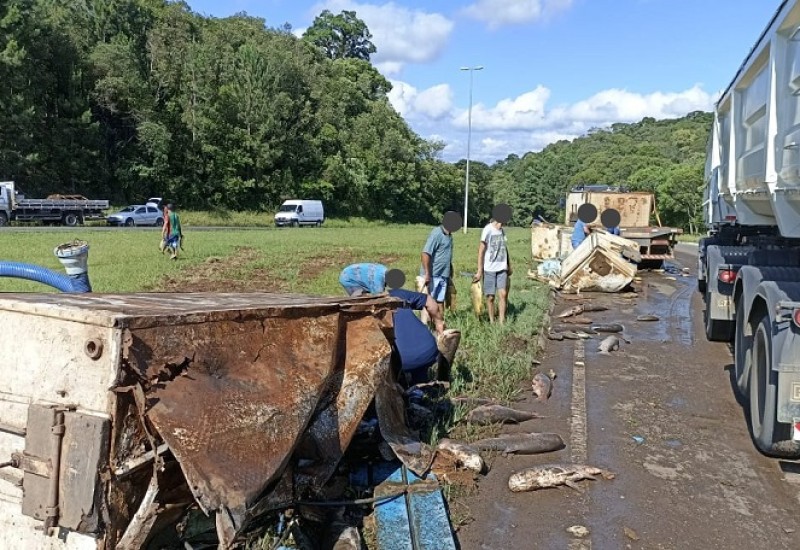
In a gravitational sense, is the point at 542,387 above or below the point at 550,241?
below

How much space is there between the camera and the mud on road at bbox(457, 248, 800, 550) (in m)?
4.07

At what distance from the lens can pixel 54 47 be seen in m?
42.3

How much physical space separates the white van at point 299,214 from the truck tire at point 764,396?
3991cm

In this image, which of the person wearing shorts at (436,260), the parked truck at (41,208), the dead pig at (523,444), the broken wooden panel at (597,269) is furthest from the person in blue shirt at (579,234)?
the parked truck at (41,208)

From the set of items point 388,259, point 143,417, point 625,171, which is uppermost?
point 625,171

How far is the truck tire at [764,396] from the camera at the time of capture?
482cm

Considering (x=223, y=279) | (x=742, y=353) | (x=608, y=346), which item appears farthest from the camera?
(x=223, y=279)

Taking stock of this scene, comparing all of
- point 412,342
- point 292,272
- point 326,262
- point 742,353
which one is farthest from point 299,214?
point 412,342

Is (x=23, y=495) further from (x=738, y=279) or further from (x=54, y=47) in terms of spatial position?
(x=54, y=47)

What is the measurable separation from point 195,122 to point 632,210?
34934 millimetres

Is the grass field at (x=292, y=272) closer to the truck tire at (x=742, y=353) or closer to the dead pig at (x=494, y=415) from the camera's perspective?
the dead pig at (x=494, y=415)

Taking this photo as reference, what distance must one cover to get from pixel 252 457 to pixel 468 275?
13.7 metres

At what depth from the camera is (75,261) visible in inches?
206

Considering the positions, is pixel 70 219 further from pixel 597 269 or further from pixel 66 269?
pixel 66 269
